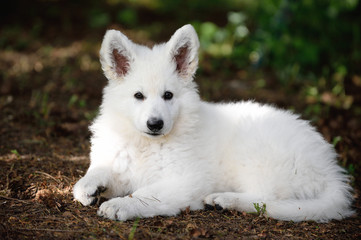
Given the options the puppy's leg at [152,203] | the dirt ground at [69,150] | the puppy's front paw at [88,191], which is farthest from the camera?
the puppy's front paw at [88,191]

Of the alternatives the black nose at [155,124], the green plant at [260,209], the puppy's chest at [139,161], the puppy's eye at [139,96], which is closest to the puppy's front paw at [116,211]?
the puppy's chest at [139,161]

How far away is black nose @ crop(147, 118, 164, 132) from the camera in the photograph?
9.75ft

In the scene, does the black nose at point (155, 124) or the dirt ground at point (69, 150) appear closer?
the dirt ground at point (69, 150)

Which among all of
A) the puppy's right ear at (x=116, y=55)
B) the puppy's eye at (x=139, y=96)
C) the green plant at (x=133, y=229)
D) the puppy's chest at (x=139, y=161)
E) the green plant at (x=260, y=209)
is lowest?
the green plant at (x=133, y=229)

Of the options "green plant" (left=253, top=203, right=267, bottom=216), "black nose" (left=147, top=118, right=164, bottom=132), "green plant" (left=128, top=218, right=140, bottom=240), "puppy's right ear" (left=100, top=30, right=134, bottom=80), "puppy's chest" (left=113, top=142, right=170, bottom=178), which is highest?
"puppy's right ear" (left=100, top=30, right=134, bottom=80)

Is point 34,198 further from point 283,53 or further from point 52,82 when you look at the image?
point 283,53

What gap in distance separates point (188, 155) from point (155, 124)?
0.46 meters

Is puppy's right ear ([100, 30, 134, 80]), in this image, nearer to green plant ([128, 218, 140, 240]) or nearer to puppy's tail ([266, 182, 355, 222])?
green plant ([128, 218, 140, 240])

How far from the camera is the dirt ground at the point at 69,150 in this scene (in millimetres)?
2668

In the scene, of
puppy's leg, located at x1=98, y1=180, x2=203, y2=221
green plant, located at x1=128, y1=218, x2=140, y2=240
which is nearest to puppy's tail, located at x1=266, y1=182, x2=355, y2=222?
puppy's leg, located at x1=98, y1=180, x2=203, y2=221

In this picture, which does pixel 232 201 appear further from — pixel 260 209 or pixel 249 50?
pixel 249 50

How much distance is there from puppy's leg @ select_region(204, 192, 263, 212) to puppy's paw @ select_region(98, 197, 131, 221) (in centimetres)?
68

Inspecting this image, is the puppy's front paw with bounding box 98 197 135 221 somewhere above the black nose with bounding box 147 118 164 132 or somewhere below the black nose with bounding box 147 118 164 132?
below

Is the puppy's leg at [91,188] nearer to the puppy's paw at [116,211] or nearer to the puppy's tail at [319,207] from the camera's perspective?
the puppy's paw at [116,211]
